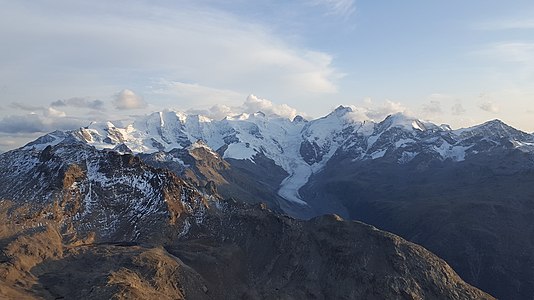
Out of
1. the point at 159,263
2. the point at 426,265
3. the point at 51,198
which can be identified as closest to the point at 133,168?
the point at 51,198

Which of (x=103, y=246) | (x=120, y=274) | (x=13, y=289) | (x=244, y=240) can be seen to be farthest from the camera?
(x=244, y=240)

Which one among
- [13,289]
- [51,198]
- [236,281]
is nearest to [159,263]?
[236,281]

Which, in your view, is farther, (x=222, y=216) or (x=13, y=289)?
(x=222, y=216)

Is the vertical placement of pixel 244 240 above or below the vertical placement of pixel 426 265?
below

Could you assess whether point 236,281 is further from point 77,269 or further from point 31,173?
point 31,173

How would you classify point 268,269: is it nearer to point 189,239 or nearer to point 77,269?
point 189,239

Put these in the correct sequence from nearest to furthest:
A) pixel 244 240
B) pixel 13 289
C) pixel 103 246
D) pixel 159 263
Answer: pixel 13 289, pixel 159 263, pixel 103 246, pixel 244 240
